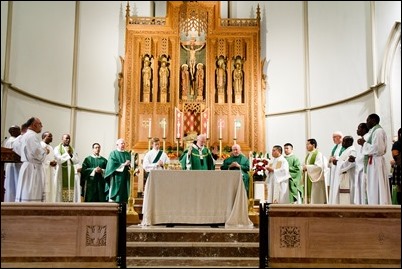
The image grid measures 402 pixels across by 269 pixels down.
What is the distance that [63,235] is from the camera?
4.81 m

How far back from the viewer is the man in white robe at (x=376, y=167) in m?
7.18

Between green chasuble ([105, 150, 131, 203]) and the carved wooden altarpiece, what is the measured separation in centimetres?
251

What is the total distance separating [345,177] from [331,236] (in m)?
3.67

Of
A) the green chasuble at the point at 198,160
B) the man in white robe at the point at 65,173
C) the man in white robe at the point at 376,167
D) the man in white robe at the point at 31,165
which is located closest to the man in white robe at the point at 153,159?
the green chasuble at the point at 198,160

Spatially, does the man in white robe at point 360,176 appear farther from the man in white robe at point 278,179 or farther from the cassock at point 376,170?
the man in white robe at point 278,179

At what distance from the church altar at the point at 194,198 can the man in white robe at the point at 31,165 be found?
1.72m

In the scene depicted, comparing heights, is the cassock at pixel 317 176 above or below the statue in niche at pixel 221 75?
below

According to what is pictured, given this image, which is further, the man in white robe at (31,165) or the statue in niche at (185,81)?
the statue in niche at (185,81)

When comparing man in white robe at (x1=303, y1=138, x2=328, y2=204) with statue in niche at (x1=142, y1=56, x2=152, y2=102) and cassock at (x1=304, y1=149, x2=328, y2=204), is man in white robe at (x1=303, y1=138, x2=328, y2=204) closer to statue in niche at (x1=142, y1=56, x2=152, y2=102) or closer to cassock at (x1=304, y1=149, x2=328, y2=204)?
cassock at (x1=304, y1=149, x2=328, y2=204)

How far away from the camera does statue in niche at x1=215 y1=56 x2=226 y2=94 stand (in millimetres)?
11758

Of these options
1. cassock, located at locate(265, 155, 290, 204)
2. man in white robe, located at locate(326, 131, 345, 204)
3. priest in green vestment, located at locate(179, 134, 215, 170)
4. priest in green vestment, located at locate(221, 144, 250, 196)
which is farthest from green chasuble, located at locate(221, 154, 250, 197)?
man in white robe, located at locate(326, 131, 345, 204)

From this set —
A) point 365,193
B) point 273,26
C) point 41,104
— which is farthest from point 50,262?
point 273,26

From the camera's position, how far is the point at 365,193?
7629 mm

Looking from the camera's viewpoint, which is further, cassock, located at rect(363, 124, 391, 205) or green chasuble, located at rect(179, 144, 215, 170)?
green chasuble, located at rect(179, 144, 215, 170)
